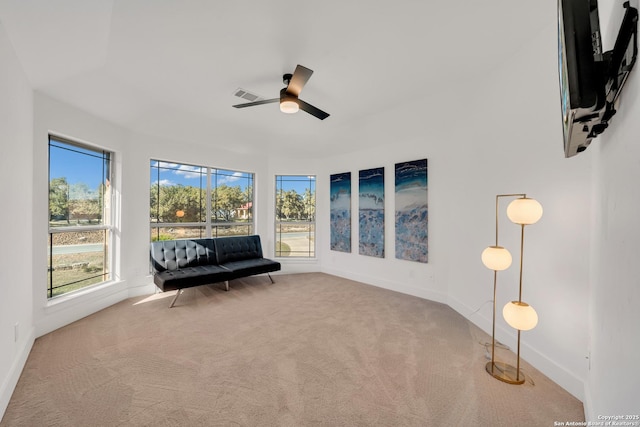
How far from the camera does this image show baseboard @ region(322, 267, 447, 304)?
3.92m

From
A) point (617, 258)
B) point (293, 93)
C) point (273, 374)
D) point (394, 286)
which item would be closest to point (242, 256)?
point (394, 286)

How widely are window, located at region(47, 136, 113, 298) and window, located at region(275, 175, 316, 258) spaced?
9.81 feet

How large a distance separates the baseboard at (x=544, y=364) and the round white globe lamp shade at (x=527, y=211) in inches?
47.4

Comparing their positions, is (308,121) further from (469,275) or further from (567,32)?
(567,32)

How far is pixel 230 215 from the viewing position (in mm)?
5270

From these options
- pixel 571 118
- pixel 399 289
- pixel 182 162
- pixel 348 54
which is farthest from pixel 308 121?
pixel 571 118

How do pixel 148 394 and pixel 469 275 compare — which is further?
pixel 469 275

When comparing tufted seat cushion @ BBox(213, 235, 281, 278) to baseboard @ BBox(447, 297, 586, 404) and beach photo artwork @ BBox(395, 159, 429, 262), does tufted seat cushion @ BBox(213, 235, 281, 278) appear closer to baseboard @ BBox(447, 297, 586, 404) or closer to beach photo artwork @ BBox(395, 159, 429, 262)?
beach photo artwork @ BBox(395, 159, 429, 262)

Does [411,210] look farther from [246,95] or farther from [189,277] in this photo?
[189,277]

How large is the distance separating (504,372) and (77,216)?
5.08 meters

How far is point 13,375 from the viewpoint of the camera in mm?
1943

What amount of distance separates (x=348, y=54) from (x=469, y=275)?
9.79ft

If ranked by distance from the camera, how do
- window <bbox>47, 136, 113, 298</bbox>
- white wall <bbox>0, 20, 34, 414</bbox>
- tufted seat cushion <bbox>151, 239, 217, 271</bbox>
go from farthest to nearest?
tufted seat cushion <bbox>151, 239, 217, 271</bbox>
window <bbox>47, 136, 113, 298</bbox>
white wall <bbox>0, 20, 34, 414</bbox>

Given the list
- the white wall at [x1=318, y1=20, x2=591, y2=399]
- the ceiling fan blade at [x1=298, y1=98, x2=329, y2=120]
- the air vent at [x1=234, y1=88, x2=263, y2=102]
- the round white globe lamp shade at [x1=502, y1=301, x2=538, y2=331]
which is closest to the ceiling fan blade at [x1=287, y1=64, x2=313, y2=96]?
the ceiling fan blade at [x1=298, y1=98, x2=329, y2=120]
